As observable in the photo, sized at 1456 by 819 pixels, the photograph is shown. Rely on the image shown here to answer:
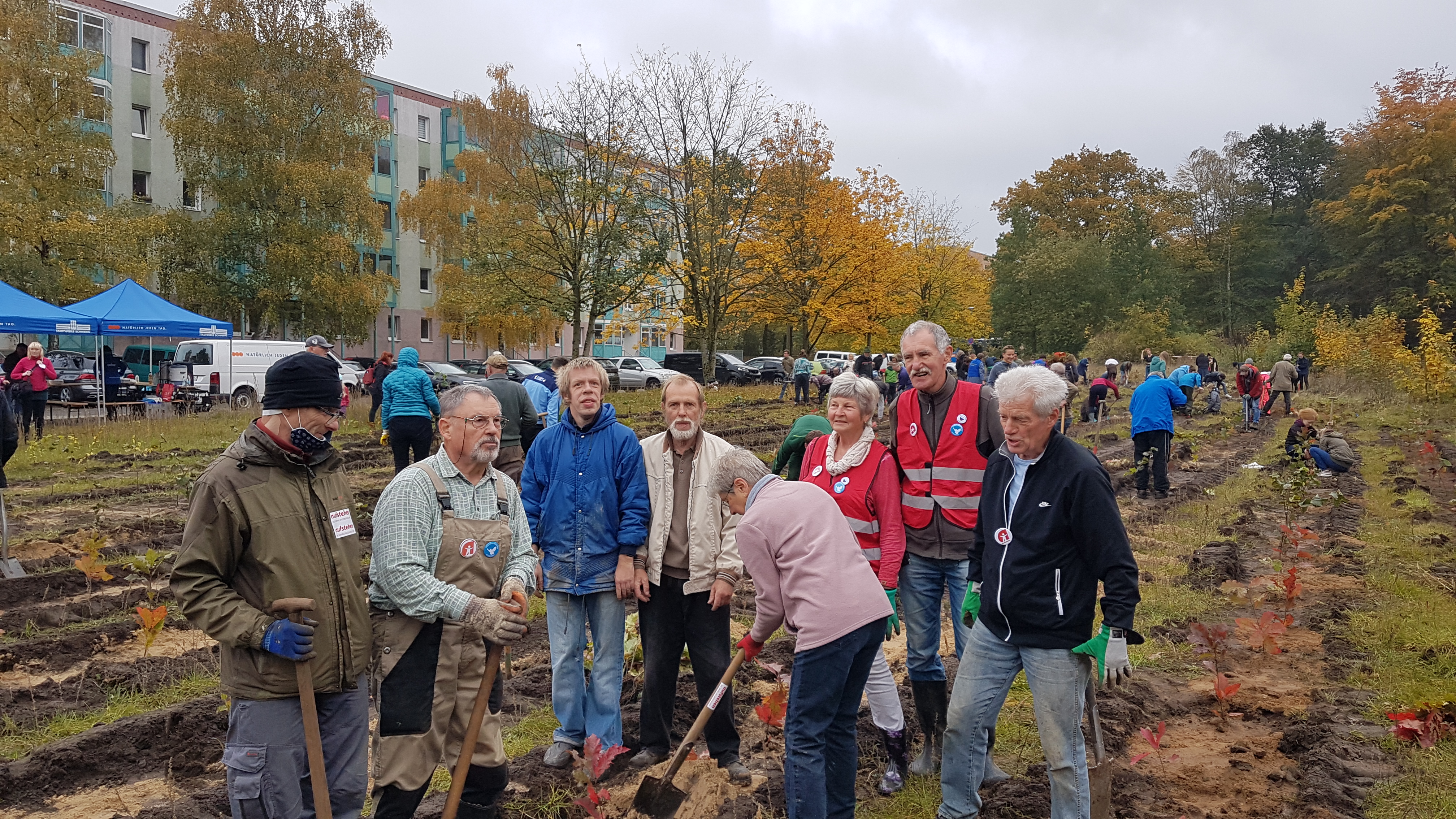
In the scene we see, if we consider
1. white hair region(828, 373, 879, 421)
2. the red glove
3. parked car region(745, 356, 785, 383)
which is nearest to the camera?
the red glove

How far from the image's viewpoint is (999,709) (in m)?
3.50

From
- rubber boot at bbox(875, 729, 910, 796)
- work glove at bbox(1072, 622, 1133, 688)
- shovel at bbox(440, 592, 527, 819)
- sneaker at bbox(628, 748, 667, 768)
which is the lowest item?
sneaker at bbox(628, 748, 667, 768)

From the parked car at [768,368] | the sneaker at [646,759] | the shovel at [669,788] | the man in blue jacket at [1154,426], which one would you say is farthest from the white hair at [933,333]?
the parked car at [768,368]

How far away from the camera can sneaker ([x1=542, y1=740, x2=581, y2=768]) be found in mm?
4367

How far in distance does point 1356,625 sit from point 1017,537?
16.8 ft

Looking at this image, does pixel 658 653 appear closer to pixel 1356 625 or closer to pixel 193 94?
pixel 1356 625

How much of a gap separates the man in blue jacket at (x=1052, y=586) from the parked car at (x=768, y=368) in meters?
35.8

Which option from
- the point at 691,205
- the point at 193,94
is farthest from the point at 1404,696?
the point at 193,94

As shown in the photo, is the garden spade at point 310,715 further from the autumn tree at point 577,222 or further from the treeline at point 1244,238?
the treeline at point 1244,238

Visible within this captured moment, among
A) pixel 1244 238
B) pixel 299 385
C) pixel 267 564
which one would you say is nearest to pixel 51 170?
pixel 299 385

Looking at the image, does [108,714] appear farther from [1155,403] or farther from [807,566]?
[1155,403]

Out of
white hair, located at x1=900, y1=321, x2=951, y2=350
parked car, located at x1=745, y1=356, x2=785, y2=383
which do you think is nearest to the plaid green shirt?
white hair, located at x1=900, y1=321, x2=951, y2=350

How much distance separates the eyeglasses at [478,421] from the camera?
11.0 feet

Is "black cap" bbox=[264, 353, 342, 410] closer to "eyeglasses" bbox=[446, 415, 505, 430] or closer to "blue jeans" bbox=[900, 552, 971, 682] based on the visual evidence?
"eyeglasses" bbox=[446, 415, 505, 430]
